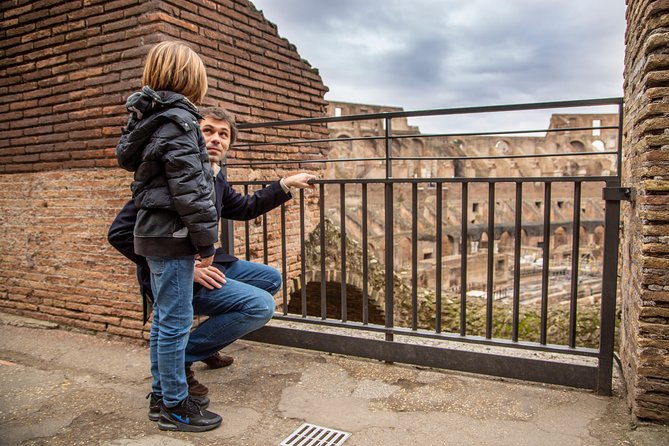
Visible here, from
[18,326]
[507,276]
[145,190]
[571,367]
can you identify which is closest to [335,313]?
[18,326]

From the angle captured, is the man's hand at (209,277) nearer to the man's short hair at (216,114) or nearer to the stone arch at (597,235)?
the man's short hair at (216,114)

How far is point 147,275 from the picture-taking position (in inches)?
104

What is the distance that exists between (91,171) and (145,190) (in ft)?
7.62

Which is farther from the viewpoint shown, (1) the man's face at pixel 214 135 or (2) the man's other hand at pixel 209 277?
(1) the man's face at pixel 214 135

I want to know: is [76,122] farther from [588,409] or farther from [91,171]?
[588,409]

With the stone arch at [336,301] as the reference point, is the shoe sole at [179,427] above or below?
above

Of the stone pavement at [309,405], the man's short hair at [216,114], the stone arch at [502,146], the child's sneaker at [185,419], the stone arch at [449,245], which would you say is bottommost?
the stone arch at [449,245]

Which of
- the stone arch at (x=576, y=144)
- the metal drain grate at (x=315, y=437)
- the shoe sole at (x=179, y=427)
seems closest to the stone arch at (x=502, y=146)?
the stone arch at (x=576, y=144)

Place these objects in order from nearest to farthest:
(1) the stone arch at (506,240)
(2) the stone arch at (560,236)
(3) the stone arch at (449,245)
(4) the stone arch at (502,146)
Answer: (3) the stone arch at (449,245), (1) the stone arch at (506,240), (2) the stone arch at (560,236), (4) the stone arch at (502,146)

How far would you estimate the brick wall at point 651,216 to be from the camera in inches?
92.2

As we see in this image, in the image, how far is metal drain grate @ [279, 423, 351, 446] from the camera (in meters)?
2.39

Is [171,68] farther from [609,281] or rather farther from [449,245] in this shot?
[449,245]

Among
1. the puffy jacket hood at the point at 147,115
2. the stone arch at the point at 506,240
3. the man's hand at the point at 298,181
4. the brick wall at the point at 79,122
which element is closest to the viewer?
the puffy jacket hood at the point at 147,115

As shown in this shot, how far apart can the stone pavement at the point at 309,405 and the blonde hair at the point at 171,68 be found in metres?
1.76
